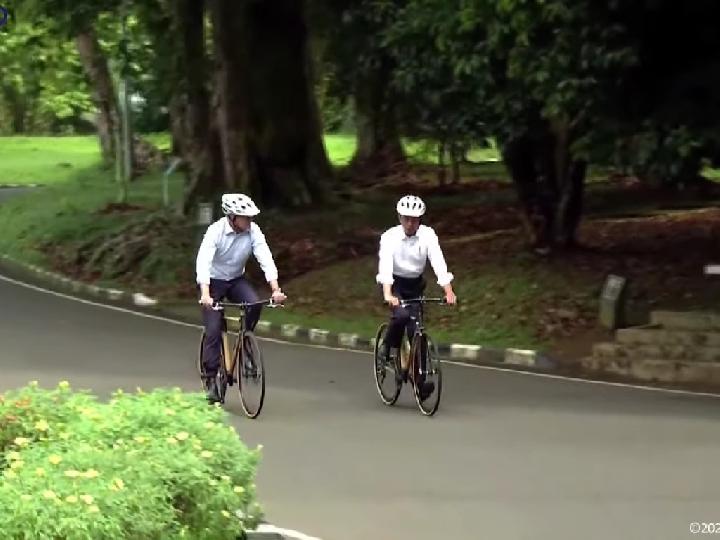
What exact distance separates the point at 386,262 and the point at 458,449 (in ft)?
7.04

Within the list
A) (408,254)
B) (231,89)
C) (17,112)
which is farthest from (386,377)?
(17,112)

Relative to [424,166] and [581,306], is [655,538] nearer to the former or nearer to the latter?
[581,306]

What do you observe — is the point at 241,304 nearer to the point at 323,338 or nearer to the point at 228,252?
the point at 228,252

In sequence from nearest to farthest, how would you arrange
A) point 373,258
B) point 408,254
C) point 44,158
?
point 408,254 < point 373,258 < point 44,158

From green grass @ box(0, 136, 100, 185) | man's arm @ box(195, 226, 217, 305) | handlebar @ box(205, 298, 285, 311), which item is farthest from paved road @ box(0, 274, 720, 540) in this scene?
green grass @ box(0, 136, 100, 185)

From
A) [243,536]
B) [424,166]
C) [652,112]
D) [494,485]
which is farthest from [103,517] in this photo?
[424,166]

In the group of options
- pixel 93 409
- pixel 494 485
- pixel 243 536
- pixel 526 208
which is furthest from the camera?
pixel 526 208

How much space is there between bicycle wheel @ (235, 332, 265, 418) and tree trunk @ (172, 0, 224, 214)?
14.9m

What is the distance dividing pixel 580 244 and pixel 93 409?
51.6 feet

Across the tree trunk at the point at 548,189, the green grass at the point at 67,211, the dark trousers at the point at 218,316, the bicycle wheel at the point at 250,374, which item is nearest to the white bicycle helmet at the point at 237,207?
the dark trousers at the point at 218,316

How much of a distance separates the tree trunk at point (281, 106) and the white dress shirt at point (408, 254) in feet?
45.9

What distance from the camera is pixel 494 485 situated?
9.23 meters

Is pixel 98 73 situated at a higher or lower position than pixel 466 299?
higher

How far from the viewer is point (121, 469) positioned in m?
5.39
